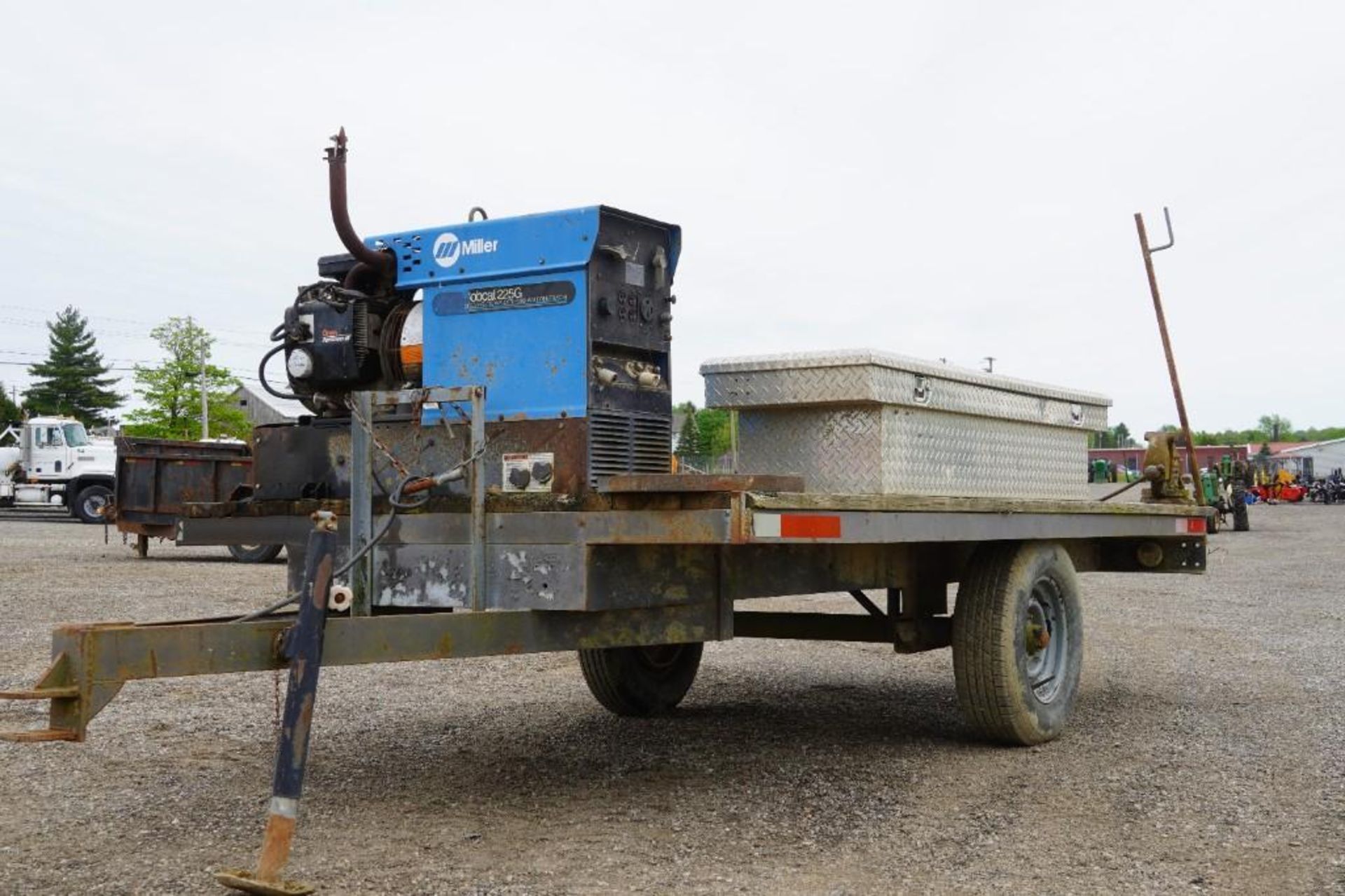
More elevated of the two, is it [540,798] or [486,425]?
[486,425]

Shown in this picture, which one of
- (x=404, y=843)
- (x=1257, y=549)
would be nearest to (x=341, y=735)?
(x=404, y=843)

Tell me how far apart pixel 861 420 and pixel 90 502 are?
27279 millimetres

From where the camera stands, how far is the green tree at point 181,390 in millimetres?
50062

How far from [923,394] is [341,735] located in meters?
3.19

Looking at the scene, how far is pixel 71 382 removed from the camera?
77688 millimetres

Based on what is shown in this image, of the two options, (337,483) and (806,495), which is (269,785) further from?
(806,495)

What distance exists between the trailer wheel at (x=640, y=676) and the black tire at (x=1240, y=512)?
24828 mm

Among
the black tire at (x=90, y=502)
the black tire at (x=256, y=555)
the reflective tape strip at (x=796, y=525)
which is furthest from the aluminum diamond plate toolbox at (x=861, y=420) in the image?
the black tire at (x=90, y=502)

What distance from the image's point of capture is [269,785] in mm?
5492

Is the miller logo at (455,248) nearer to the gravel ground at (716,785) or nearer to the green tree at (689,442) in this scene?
→ the green tree at (689,442)

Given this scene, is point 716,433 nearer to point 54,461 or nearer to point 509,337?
point 509,337

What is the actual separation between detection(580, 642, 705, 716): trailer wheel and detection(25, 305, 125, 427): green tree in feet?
245

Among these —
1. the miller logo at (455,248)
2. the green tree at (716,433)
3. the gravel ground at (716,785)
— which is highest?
the miller logo at (455,248)

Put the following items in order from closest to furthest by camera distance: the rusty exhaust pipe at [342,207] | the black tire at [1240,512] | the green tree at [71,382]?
the rusty exhaust pipe at [342,207], the black tire at [1240,512], the green tree at [71,382]
